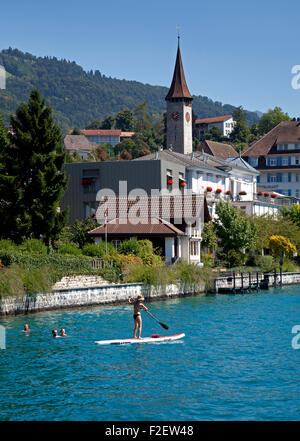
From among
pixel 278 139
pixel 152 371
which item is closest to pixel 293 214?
pixel 278 139

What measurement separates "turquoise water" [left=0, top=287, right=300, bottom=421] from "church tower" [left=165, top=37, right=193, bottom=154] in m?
90.9

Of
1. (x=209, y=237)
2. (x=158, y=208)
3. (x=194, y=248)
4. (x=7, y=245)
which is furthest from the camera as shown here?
(x=209, y=237)

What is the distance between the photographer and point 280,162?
125562 millimetres

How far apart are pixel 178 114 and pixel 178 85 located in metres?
6.05

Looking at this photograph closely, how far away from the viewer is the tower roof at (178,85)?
132 metres

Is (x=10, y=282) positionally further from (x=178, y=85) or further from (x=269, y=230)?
(x=178, y=85)

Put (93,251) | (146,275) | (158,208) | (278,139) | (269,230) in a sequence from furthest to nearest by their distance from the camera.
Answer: (278,139)
(269,230)
(158,208)
(93,251)
(146,275)

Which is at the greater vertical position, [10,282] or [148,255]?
[148,255]

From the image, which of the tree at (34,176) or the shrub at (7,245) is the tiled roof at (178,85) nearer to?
the tree at (34,176)

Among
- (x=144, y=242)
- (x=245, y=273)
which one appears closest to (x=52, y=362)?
(x=144, y=242)

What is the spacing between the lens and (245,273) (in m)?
65.2

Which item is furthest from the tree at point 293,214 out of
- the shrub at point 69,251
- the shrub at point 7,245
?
the shrub at point 7,245

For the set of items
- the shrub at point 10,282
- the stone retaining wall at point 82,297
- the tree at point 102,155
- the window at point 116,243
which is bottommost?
the stone retaining wall at point 82,297
